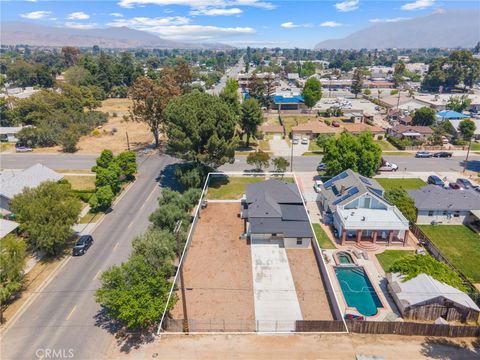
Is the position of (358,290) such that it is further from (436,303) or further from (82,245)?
(82,245)

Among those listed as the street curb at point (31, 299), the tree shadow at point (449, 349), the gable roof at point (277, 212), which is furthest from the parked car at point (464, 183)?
the street curb at point (31, 299)

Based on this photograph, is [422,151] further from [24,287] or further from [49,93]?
[49,93]

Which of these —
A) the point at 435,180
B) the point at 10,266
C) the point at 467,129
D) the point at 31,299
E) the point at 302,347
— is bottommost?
the point at 302,347

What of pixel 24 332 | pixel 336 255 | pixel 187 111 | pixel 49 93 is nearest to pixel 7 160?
pixel 49 93

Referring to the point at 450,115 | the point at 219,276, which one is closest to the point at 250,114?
the point at 219,276

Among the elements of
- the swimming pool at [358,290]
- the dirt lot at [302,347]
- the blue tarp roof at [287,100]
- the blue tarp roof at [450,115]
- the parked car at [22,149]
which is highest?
the blue tarp roof at [287,100]

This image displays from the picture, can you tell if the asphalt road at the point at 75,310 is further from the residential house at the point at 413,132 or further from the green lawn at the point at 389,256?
the residential house at the point at 413,132
